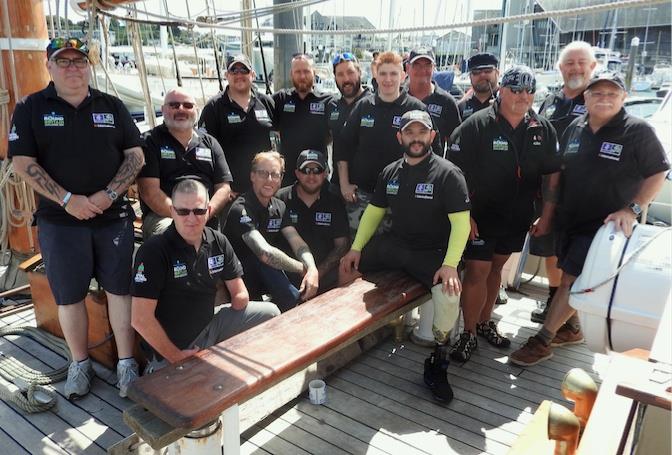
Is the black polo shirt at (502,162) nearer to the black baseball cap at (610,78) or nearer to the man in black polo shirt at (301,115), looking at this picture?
the black baseball cap at (610,78)

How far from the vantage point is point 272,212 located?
11.6ft

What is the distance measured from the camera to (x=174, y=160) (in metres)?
3.18

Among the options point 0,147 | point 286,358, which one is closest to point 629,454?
point 286,358

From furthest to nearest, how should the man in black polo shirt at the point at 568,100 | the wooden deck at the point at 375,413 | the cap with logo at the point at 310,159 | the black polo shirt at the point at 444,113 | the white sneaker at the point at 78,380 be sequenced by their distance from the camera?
the black polo shirt at the point at 444,113, the man in black polo shirt at the point at 568,100, the cap with logo at the point at 310,159, the white sneaker at the point at 78,380, the wooden deck at the point at 375,413

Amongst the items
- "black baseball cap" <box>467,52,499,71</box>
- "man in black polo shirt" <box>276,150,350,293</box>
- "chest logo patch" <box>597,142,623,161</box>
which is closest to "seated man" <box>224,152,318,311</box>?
"man in black polo shirt" <box>276,150,350,293</box>

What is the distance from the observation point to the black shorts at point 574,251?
10.4 ft

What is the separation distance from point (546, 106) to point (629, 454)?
323 centimetres

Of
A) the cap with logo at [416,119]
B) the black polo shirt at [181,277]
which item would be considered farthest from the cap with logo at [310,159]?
the black polo shirt at [181,277]

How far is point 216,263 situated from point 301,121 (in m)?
1.80

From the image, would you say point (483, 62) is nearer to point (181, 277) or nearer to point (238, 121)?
point (238, 121)

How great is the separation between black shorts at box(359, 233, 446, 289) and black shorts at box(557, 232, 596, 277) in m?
0.73

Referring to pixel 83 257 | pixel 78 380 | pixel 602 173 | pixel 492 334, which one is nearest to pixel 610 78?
pixel 602 173

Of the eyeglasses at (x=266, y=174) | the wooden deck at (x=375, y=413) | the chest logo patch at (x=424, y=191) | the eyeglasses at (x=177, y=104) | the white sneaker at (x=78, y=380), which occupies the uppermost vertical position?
the eyeglasses at (x=177, y=104)

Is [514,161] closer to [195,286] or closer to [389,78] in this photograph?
[389,78]
